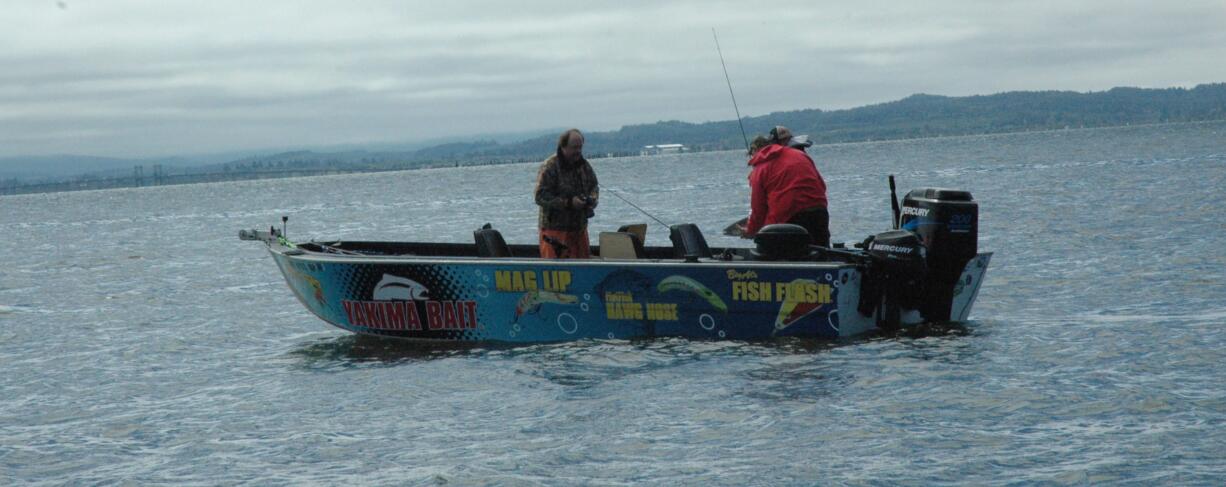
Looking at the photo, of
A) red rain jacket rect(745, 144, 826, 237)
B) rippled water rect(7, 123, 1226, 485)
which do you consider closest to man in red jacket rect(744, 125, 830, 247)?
red rain jacket rect(745, 144, 826, 237)

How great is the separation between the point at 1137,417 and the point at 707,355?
3295 mm

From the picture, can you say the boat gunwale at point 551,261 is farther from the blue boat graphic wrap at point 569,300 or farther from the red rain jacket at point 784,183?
the red rain jacket at point 784,183

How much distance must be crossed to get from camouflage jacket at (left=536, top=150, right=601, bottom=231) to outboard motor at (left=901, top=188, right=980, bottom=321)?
279 centimetres

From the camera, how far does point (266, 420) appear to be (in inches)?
349

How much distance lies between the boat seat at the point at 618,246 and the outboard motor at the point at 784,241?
1.37 meters

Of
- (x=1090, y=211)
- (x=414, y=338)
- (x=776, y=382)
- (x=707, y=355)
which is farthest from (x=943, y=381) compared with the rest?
(x=1090, y=211)

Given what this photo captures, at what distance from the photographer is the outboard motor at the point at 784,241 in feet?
32.9

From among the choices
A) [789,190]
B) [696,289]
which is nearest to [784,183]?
[789,190]

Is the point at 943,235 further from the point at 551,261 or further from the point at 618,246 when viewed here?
the point at 551,261

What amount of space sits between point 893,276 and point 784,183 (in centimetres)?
136

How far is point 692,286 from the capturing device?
10.2m

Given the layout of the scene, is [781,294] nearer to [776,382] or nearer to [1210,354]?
[776,382]

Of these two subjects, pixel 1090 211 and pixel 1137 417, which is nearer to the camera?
pixel 1137 417

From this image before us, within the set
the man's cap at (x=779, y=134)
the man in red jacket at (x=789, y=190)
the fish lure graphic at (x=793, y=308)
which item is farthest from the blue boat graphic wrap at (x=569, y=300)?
the man's cap at (x=779, y=134)
